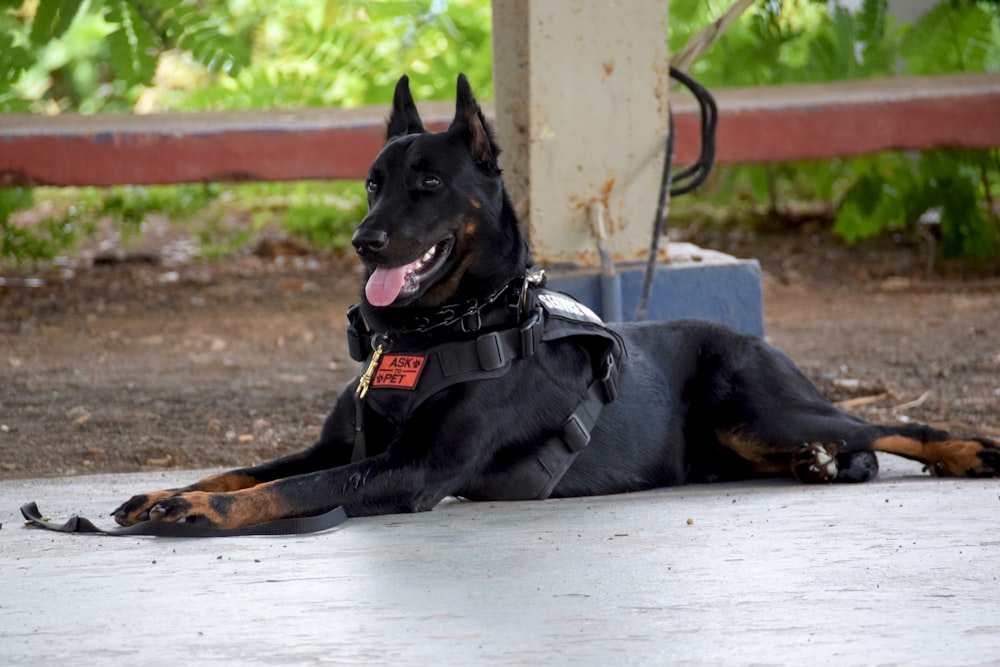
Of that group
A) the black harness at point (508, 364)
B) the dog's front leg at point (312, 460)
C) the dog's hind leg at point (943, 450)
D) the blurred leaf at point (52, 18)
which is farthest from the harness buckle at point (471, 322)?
the blurred leaf at point (52, 18)

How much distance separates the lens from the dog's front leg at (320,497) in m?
3.07

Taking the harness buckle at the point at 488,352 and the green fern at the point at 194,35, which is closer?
the harness buckle at the point at 488,352

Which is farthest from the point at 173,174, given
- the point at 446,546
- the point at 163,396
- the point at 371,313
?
the point at 446,546

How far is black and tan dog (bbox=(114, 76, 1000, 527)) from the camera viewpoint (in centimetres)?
335

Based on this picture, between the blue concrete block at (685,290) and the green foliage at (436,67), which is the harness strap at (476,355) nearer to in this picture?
the blue concrete block at (685,290)

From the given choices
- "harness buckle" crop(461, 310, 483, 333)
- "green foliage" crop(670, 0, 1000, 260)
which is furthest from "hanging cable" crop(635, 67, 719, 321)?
"green foliage" crop(670, 0, 1000, 260)

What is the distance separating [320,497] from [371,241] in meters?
0.71

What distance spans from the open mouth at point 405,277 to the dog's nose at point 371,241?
9 cm

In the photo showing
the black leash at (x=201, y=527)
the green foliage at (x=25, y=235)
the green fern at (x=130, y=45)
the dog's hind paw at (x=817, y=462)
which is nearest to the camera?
the black leash at (x=201, y=527)

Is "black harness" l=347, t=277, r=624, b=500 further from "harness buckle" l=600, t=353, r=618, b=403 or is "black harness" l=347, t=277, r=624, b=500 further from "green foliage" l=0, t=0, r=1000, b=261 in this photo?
"green foliage" l=0, t=0, r=1000, b=261

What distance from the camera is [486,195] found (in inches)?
144

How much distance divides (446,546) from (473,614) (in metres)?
0.58

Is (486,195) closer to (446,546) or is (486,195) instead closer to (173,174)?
(446,546)

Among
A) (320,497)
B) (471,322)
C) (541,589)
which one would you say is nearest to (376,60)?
(471,322)
